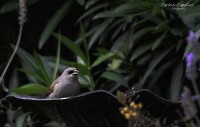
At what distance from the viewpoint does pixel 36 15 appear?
566 centimetres

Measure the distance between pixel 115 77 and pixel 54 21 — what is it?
0.97 m

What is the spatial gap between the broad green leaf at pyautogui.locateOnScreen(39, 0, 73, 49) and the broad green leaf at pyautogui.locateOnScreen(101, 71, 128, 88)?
2.50 feet

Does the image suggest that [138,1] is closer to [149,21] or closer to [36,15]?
[149,21]

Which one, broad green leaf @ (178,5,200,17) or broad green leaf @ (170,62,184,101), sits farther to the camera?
broad green leaf @ (170,62,184,101)

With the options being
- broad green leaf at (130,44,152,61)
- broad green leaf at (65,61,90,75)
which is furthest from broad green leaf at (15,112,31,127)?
broad green leaf at (130,44,152,61)

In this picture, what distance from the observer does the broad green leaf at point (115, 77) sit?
464 centimetres

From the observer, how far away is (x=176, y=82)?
15.4 ft

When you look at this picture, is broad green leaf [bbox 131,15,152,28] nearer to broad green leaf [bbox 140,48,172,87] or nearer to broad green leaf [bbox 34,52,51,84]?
broad green leaf [bbox 140,48,172,87]

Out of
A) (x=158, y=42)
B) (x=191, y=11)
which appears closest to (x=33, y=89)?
(x=158, y=42)

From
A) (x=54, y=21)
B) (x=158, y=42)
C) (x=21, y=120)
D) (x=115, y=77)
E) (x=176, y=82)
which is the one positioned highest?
(x=54, y=21)

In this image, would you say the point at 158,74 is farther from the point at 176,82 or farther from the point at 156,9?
the point at 156,9

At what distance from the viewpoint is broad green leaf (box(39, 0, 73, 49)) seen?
5.22 metres

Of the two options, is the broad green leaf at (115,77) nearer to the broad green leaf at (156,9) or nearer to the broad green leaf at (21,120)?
the broad green leaf at (156,9)

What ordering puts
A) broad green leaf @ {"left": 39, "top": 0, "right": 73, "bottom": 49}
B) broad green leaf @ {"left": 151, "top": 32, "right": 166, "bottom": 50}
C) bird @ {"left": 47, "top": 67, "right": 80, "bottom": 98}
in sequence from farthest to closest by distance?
broad green leaf @ {"left": 39, "top": 0, "right": 73, "bottom": 49} → broad green leaf @ {"left": 151, "top": 32, "right": 166, "bottom": 50} → bird @ {"left": 47, "top": 67, "right": 80, "bottom": 98}
